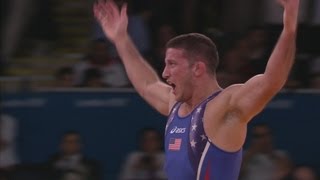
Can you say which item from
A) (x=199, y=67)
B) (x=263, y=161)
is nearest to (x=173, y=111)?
(x=199, y=67)

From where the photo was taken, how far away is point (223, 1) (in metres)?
12.7

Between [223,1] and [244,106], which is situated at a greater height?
[244,106]

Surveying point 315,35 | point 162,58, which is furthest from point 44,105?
point 315,35

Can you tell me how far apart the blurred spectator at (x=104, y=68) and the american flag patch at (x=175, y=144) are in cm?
512

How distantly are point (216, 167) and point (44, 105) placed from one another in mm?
5201

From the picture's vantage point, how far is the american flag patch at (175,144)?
539 centimetres

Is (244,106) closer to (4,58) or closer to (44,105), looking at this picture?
(44,105)

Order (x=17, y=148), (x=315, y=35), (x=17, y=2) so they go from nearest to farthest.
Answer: (x=17, y=148) → (x=315, y=35) → (x=17, y=2)

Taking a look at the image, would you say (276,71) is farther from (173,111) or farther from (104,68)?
(104,68)

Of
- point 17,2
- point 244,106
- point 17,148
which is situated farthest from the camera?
point 17,2

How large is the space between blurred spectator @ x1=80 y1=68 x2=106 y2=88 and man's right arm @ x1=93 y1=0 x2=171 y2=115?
14.3 ft

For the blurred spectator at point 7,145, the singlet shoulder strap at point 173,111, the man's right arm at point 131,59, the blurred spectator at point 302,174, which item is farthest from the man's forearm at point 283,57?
the blurred spectator at point 7,145

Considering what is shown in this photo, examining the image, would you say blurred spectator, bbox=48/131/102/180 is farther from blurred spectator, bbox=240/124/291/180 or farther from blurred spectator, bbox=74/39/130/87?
blurred spectator, bbox=240/124/291/180

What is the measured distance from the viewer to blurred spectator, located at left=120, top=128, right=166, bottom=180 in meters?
9.54
